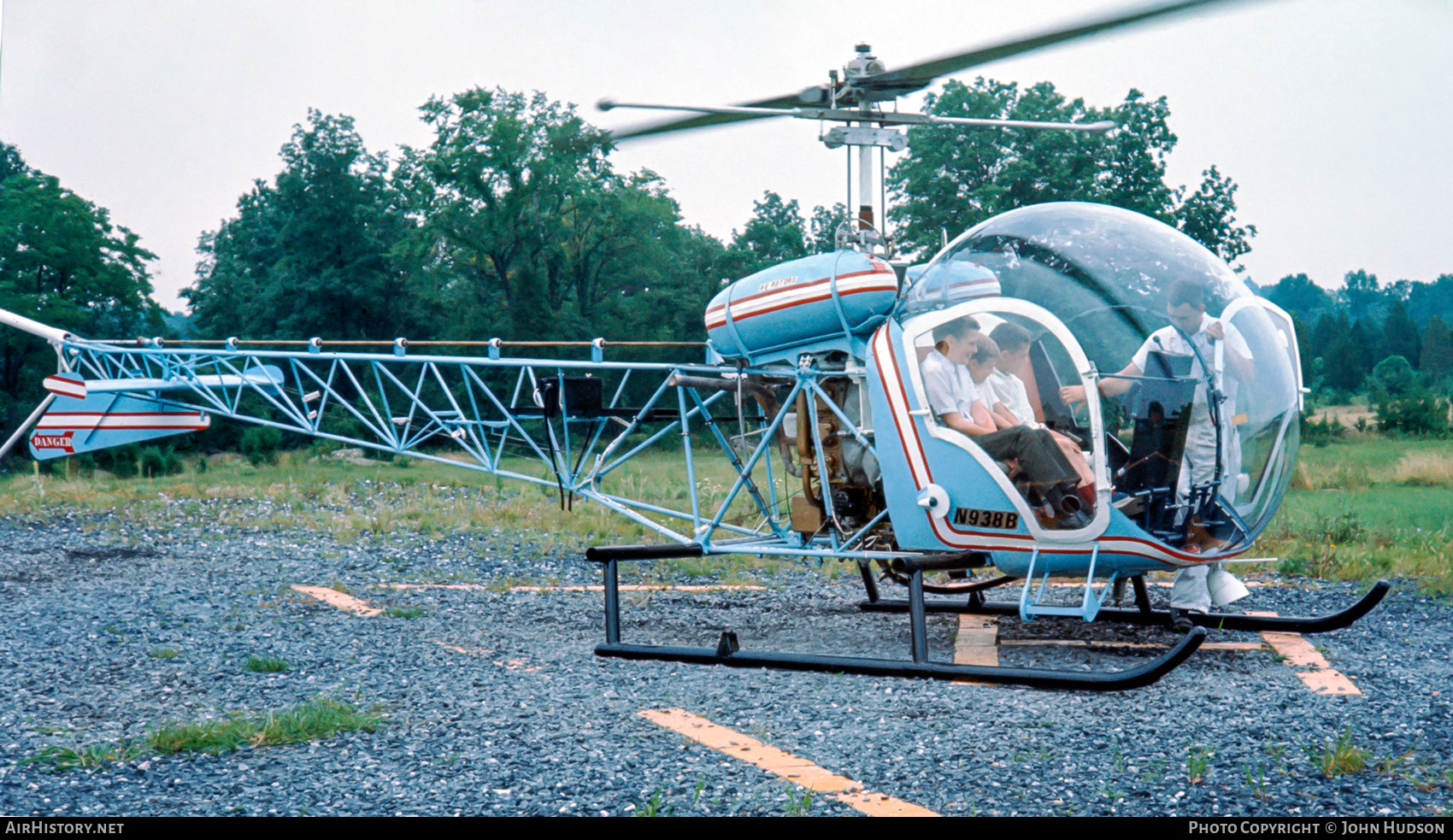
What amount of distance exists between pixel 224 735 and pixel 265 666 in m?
1.49

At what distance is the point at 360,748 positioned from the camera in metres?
4.31

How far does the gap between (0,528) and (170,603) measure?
558 cm

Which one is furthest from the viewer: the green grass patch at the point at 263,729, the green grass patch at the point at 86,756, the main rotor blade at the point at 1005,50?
the green grass patch at the point at 263,729

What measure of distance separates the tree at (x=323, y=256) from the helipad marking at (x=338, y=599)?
78.2 feet

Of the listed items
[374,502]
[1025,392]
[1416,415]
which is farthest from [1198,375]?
[1416,415]

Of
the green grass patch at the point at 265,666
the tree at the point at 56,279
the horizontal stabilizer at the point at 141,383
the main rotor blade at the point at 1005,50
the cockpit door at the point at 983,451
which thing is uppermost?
the tree at the point at 56,279

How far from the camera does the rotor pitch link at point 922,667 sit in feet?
14.7

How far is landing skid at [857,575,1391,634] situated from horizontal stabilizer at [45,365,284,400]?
5868 mm

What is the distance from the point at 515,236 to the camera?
104 feet

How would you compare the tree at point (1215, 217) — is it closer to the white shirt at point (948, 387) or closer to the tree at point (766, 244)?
the tree at point (766, 244)

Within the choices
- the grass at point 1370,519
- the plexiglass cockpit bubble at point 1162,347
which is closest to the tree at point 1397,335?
the grass at point 1370,519

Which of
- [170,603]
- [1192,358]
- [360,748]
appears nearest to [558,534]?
[170,603]

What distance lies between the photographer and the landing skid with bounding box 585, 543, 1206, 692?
177 inches

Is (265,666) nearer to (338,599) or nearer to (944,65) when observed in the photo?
(338,599)
